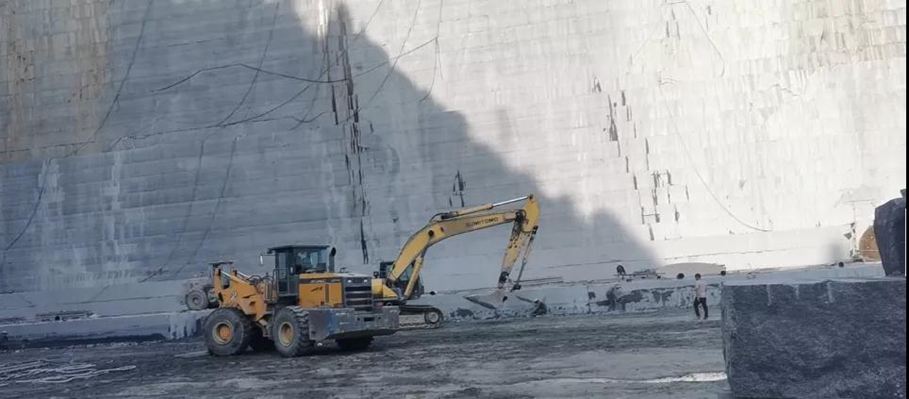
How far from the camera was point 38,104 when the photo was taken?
27375 millimetres

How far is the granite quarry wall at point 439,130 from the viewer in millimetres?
22953

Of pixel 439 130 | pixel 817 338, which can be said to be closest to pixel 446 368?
pixel 817 338

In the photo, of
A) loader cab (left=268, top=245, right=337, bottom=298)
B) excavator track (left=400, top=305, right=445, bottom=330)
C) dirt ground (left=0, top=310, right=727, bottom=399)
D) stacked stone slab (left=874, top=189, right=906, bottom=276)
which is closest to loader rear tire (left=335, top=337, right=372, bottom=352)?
dirt ground (left=0, top=310, right=727, bottom=399)

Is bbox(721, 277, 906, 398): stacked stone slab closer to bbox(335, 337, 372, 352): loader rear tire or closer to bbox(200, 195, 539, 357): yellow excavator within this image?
bbox(200, 195, 539, 357): yellow excavator

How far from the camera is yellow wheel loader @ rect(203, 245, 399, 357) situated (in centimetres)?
1409

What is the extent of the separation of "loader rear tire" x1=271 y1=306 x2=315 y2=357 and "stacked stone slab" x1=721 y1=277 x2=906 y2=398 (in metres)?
9.46

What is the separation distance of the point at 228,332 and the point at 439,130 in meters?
11.7

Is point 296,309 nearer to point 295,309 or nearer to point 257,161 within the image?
point 295,309

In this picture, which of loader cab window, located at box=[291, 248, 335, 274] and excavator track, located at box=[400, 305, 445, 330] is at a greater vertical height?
loader cab window, located at box=[291, 248, 335, 274]

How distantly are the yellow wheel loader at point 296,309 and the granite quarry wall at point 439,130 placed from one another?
937 centimetres

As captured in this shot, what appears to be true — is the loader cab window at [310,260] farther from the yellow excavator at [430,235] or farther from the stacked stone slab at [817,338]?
the stacked stone slab at [817,338]

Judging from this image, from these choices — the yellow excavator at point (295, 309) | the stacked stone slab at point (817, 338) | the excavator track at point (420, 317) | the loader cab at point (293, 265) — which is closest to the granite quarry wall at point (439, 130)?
the excavator track at point (420, 317)

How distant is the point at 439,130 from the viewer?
25203 millimetres

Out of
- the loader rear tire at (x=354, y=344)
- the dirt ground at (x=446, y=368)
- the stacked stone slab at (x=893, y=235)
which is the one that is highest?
the stacked stone slab at (x=893, y=235)
